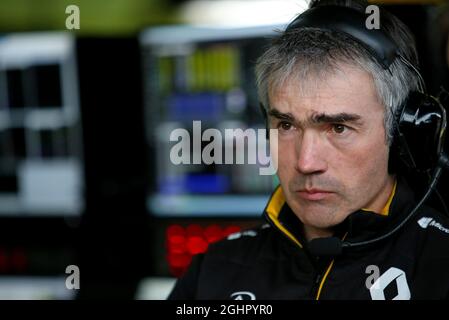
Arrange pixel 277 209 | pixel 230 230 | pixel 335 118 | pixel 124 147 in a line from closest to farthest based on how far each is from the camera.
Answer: pixel 335 118, pixel 277 209, pixel 230 230, pixel 124 147

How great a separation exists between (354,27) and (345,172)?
0.25 meters

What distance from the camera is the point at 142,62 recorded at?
120 inches

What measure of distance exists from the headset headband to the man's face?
1.8 inches

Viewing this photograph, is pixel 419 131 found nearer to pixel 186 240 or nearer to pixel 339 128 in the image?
pixel 339 128

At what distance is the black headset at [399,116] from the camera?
4.03ft

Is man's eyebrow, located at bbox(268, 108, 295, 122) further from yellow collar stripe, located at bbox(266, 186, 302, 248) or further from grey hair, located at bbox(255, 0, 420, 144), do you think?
yellow collar stripe, located at bbox(266, 186, 302, 248)

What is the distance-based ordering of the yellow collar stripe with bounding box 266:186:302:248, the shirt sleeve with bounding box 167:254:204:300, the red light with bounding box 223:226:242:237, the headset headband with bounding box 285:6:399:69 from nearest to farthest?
1. the headset headband with bounding box 285:6:399:69
2. the yellow collar stripe with bounding box 266:186:302:248
3. the shirt sleeve with bounding box 167:254:204:300
4. the red light with bounding box 223:226:242:237

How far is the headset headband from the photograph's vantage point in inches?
48.0

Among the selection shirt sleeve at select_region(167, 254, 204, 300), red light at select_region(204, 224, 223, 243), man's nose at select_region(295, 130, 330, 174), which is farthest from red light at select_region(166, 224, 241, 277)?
man's nose at select_region(295, 130, 330, 174)

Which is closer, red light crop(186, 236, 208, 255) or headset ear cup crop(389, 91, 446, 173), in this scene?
headset ear cup crop(389, 91, 446, 173)

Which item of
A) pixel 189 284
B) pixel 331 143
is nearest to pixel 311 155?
pixel 331 143

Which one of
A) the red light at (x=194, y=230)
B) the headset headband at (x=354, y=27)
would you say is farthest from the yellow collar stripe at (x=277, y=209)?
the red light at (x=194, y=230)

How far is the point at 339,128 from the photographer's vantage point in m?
1.25
